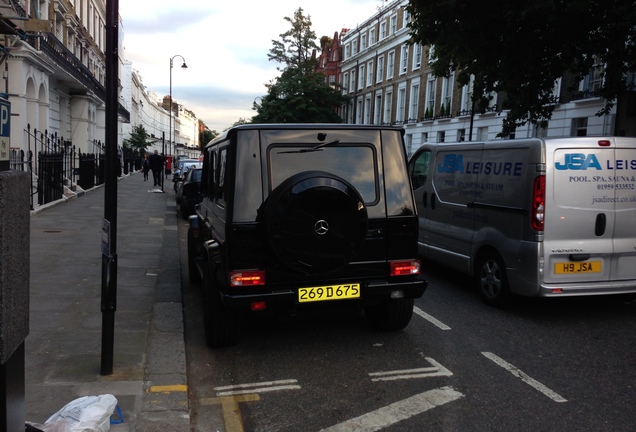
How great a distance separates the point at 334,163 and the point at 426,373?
6.51 feet

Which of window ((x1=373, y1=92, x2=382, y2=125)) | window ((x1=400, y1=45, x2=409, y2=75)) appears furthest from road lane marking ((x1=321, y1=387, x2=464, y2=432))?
window ((x1=373, y1=92, x2=382, y2=125))

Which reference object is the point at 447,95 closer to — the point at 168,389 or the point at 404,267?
the point at 404,267

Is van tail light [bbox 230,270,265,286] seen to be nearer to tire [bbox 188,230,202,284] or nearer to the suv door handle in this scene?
tire [bbox 188,230,202,284]

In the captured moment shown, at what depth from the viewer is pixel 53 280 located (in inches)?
279

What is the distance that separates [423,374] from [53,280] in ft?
16.9

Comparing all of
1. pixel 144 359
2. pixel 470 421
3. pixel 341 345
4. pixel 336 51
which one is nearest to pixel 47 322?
pixel 144 359

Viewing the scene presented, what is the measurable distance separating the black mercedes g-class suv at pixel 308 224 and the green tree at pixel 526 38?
7.47m

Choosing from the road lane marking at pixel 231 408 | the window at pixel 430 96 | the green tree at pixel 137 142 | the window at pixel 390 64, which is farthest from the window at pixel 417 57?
the road lane marking at pixel 231 408

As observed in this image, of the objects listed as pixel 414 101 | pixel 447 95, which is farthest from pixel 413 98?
pixel 447 95

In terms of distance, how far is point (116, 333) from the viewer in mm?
5168

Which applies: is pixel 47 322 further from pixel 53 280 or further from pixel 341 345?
pixel 341 345

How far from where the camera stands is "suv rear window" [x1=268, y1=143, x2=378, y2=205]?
15.0 ft

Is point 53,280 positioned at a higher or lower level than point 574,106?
lower

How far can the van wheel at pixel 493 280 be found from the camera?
6.47 metres
